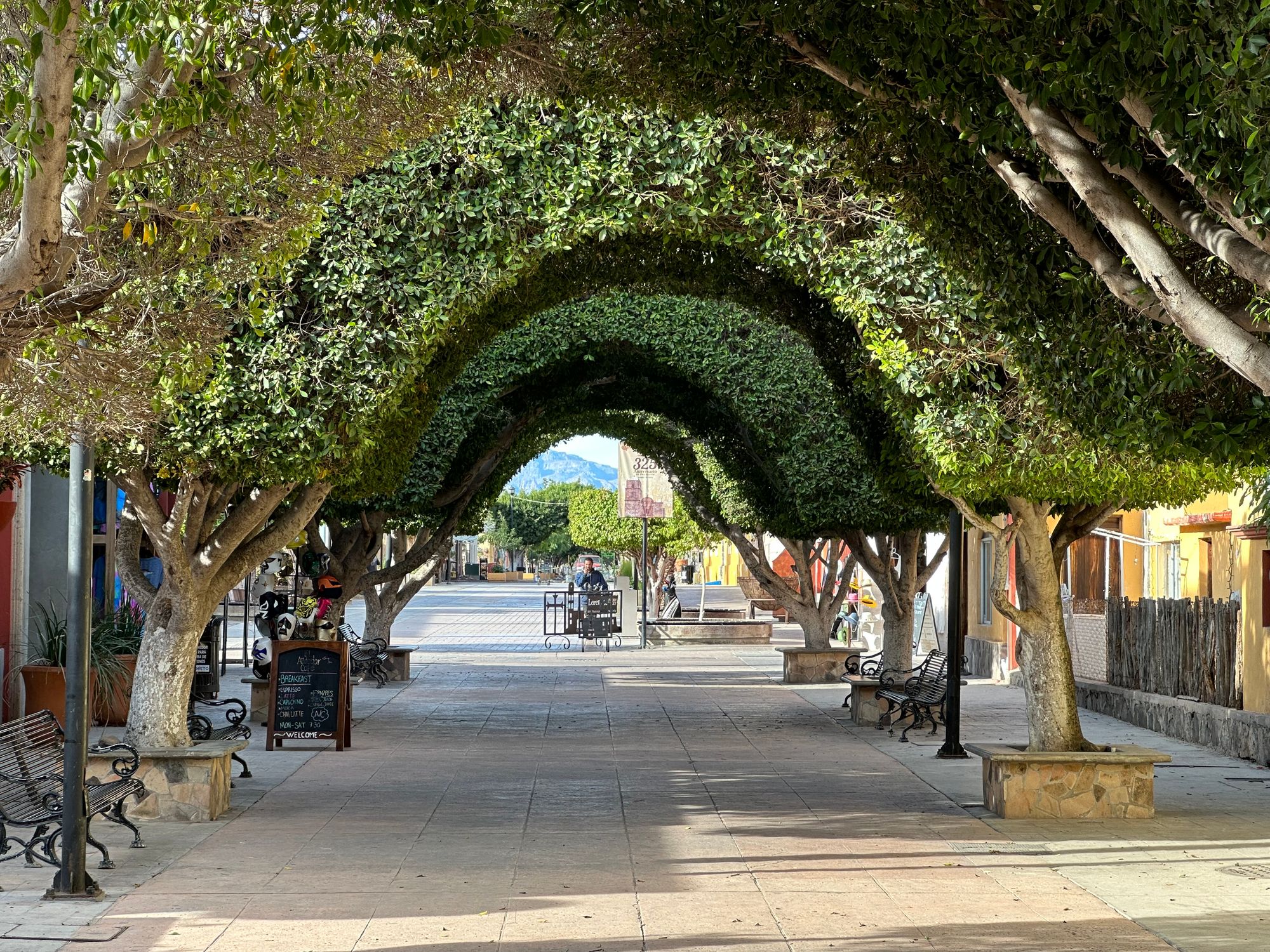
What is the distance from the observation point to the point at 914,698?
52.3 ft

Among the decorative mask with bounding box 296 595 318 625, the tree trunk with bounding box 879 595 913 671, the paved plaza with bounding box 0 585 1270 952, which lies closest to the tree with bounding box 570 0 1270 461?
the paved plaza with bounding box 0 585 1270 952

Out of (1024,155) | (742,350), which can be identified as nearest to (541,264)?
(1024,155)

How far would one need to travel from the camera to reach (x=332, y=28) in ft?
17.1

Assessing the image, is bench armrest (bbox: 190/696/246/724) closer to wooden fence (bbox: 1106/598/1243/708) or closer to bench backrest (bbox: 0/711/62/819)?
bench backrest (bbox: 0/711/62/819)

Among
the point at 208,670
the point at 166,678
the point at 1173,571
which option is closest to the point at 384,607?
the point at 208,670

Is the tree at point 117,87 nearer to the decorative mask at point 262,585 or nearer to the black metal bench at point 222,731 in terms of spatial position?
the black metal bench at point 222,731

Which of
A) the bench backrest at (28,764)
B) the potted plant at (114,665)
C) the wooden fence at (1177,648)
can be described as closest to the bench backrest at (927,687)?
the wooden fence at (1177,648)

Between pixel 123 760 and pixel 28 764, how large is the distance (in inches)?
23.4

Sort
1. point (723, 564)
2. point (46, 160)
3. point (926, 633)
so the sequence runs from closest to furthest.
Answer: point (46, 160) → point (926, 633) → point (723, 564)

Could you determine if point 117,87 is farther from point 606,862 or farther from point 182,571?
point 182,571

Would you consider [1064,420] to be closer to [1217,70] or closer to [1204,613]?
[1217,70]

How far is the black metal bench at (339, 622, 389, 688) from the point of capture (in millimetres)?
21938

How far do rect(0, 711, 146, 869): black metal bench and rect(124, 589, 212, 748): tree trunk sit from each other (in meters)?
0.46

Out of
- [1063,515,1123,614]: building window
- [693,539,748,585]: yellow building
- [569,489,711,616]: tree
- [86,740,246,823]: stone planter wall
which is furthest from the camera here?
[693,539,748,585]: yellow building
